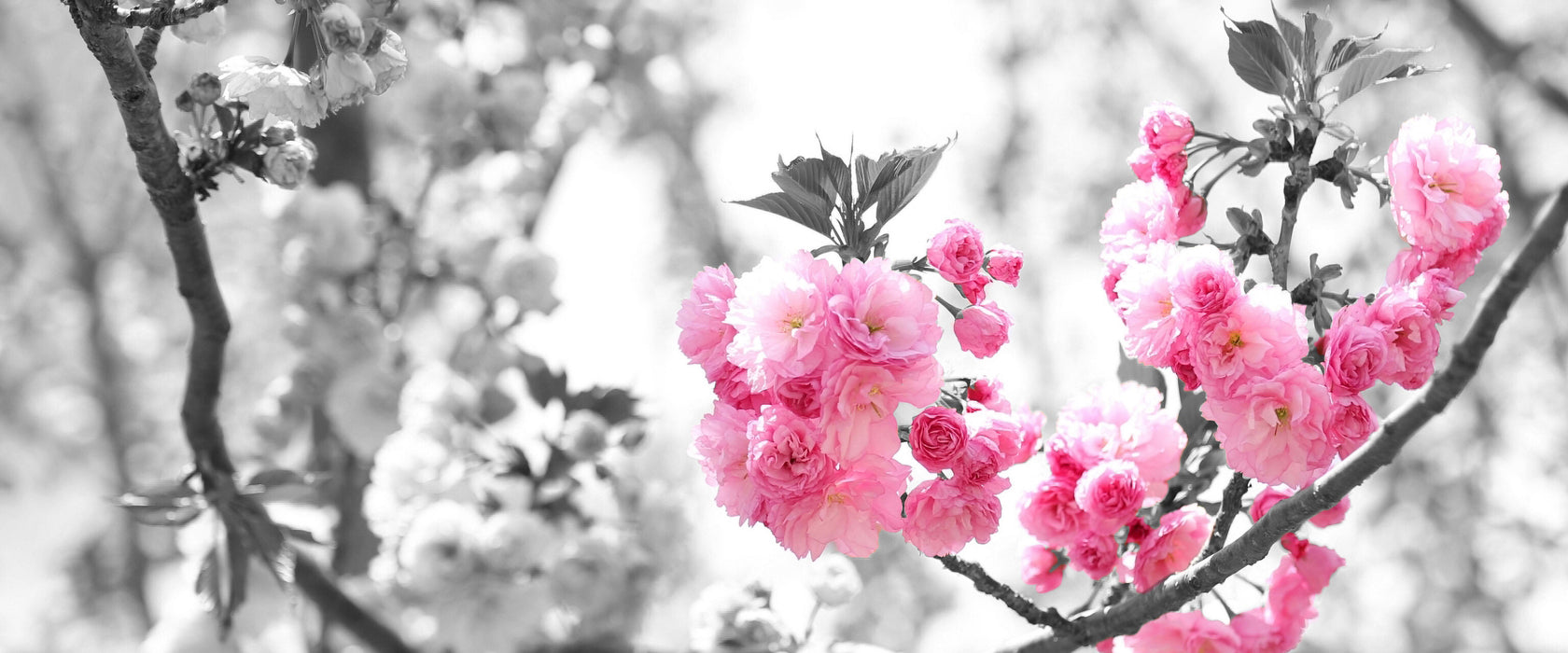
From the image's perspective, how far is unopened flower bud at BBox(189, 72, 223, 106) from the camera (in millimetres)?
1222

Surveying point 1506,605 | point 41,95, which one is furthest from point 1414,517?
point 41,95

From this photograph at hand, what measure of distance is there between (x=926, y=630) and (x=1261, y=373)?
4.68 metres

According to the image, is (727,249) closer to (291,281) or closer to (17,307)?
(291,281)

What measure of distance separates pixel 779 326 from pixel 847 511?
23 centimetres

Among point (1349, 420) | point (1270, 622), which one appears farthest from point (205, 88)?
point (1270, 622)

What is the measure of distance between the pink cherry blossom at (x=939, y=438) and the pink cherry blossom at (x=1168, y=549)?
1.14 ft

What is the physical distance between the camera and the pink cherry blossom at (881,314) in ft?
3.21

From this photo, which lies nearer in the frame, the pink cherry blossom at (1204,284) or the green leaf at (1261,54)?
the pink cherry blossom at (1204,284)

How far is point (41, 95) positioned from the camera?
5770mm

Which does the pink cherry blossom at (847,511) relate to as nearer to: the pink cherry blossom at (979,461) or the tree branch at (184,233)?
the pink cherry blossom at (979,461)

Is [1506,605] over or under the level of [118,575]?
under

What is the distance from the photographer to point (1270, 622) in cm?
128

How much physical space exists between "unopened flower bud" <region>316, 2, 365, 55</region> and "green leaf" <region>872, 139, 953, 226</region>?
599mm

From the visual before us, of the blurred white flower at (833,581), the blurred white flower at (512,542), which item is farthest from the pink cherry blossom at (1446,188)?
the blurred white flower at (512,542)
